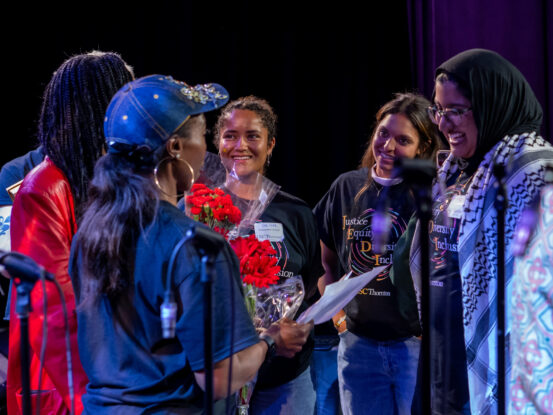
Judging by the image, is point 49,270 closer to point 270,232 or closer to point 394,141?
point 270,232

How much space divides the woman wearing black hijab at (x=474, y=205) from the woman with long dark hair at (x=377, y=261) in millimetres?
516

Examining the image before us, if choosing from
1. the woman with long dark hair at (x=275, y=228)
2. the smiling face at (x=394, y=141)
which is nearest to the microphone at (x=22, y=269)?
the woman with long dark hair at (x=275, y=228)

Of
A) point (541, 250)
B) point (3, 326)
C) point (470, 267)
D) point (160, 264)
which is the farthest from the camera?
point (3, 326)

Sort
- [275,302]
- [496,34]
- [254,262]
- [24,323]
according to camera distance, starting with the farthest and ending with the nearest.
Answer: [496,34] < [275,302] < [254,262] < [24,323]

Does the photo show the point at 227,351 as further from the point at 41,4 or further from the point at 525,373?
the point at 41,4

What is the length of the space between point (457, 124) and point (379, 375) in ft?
4.19

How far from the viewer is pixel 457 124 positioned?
2.05 meters

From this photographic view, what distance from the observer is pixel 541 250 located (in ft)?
5.08

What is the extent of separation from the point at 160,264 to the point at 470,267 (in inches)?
44.2

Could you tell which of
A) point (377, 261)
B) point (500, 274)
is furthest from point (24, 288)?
point (377, 261)

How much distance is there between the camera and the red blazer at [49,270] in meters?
1.49

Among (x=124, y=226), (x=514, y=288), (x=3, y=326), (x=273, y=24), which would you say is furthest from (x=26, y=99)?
(x=514, y=288)

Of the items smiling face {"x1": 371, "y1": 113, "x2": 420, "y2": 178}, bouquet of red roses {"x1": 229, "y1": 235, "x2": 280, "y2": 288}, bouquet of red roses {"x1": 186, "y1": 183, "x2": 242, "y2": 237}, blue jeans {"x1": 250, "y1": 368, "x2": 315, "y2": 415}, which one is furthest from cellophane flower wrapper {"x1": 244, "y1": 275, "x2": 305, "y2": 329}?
smiling face {"x1": 371, "y1": 113, "x2": 420, "y2": 178}

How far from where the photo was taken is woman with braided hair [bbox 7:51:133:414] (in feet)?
Answer: 4.91
